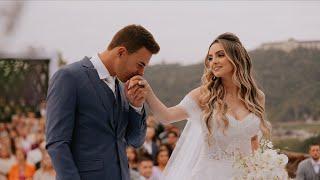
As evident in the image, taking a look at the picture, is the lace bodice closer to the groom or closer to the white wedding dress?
the white wedding dress

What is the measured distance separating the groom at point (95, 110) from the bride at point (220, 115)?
912 millimetres

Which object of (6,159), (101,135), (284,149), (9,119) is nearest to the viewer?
(101,135)

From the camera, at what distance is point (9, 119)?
29.6ft

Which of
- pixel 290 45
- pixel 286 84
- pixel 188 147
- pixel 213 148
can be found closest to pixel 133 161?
pixel 188 147

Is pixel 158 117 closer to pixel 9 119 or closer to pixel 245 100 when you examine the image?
pixel 245 100

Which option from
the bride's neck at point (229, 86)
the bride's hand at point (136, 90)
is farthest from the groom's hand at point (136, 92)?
the bride's neck at point (229, 86)

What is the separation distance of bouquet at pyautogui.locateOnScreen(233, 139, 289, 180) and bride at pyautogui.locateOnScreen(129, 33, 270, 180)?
32 centimetres

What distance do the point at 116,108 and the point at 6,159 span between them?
5.28m

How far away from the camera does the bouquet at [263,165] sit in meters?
3.64

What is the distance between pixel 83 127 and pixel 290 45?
865 centimetres

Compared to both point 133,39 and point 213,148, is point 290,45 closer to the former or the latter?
point 213,148

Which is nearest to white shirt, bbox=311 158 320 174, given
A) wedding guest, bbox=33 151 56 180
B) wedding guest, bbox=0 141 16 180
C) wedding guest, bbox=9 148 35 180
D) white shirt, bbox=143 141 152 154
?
white shirt, bbox=143 141 152 154

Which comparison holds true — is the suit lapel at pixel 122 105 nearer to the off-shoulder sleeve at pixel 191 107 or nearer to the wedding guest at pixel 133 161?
the off-shoulder sleeve at pixel 191 107

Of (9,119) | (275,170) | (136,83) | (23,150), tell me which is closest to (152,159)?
(23,150)
